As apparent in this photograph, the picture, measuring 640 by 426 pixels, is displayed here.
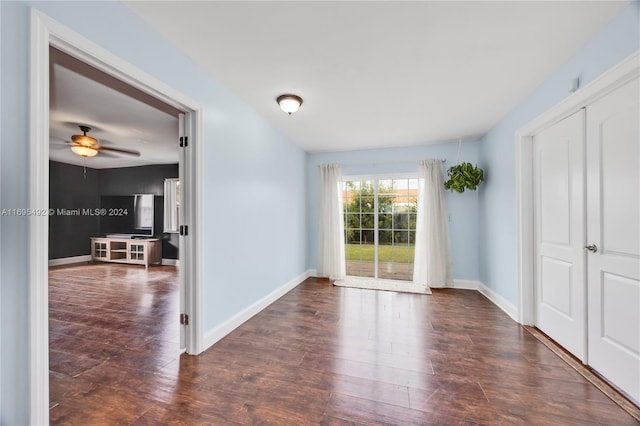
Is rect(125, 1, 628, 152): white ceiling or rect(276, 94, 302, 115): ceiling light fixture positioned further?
rect(276, 94, 302, 115): ceiling light fixture

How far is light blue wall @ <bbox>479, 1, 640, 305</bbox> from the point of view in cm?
178

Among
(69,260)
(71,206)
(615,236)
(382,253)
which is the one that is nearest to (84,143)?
(71,206)

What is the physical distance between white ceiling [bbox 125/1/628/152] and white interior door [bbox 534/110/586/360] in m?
0.65

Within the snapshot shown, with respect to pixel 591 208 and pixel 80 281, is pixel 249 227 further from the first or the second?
pixel 80 281

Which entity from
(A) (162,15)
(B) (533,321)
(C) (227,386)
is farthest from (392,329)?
(A) (162,15)

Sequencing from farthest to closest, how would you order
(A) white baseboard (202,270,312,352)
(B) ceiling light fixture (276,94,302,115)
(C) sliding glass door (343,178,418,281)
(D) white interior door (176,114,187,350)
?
(C) sliding glass door (343,178,418,281) < (B) ceiling light fixture (276,94,302,115) < (A) white baseboard (202,270,312,352) < (D) white interior door (176,114,187,350)

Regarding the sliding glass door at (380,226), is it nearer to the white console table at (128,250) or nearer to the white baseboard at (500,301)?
the white baseboard at (500,301)

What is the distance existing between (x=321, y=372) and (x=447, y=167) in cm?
390

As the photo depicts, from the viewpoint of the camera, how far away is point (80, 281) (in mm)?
4969

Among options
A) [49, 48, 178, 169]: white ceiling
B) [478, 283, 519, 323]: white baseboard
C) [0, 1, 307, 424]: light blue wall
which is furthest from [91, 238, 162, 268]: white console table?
[478, 283, 519, 323]: white baseboard

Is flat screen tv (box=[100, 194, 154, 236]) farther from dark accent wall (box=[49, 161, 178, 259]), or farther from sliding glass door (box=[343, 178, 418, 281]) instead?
sliding glass door (box=[343, 178, 418, 281])

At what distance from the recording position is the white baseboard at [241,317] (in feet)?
8.32

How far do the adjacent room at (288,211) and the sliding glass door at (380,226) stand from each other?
2.29ft

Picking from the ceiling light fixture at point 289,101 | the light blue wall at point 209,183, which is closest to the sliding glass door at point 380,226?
the light blue wall at point 209,183
